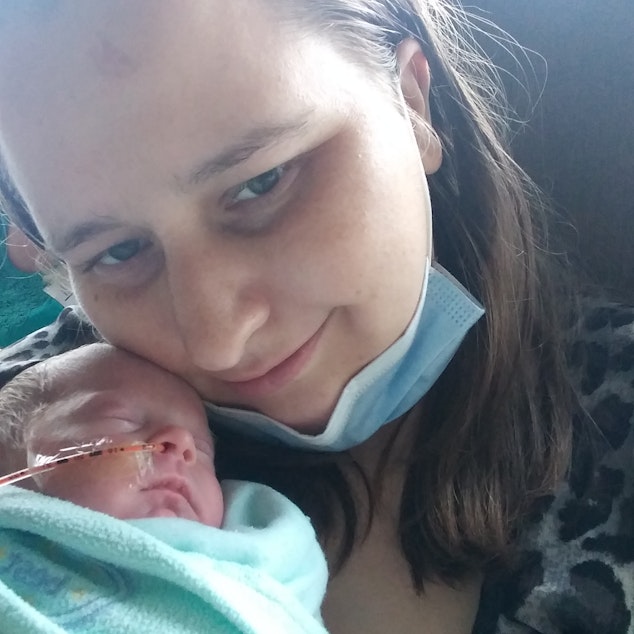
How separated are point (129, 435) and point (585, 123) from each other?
2.25ft

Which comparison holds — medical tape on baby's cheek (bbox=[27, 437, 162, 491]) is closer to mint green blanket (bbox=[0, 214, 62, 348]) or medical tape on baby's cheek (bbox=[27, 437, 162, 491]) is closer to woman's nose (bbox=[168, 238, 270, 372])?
woman's nose (bbox=[168, 238, 270, 372])

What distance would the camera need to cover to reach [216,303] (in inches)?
28.5

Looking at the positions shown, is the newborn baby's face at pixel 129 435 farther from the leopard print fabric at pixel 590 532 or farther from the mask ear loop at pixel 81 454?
the leopard print fabric at pixel 590 532

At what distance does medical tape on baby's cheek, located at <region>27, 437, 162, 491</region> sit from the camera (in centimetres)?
77

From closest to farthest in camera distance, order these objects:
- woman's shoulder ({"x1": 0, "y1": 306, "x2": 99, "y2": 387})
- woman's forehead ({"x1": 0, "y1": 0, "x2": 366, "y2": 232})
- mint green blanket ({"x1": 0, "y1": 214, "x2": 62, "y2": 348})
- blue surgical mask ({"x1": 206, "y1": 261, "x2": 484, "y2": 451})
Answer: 1. woman's forehead ({"x1": 0, "y1": 0, "x2": 366, "y2": 232})
2. blue surgical mask ({"x1": 206, "y1": 261, "x2": 484, "y2": 451})
3. woman's shoulder ({"x1": 0, "y1": 306, "x2": 99, "y2": 387})
4. mint green blanket ({"x1": 0, "y1": 214, "x2": 62, "y2": 348})

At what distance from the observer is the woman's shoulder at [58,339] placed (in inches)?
45.4

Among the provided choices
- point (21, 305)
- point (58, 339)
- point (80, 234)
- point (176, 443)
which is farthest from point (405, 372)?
point (21, 305)

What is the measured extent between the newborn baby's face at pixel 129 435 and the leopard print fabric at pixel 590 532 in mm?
325

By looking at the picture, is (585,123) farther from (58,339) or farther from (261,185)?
(58,339)

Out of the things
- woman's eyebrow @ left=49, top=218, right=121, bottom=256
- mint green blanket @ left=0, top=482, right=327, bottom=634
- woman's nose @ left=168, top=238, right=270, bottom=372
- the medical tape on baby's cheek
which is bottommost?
mint green blanket @ left=0, top=482, right=327, bottom=634

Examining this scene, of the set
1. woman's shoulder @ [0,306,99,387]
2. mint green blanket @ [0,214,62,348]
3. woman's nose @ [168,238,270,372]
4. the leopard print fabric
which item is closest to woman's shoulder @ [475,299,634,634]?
the leopard print fabric

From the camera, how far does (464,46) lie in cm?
103

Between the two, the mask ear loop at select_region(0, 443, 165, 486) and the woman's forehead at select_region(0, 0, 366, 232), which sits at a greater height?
the woman's forehead at select_region(0, 0, 366, 232)

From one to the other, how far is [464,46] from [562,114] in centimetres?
16
